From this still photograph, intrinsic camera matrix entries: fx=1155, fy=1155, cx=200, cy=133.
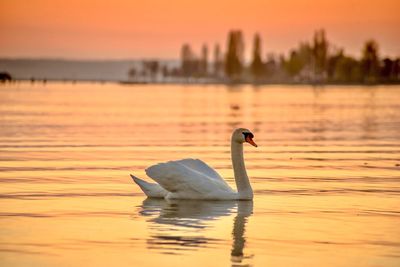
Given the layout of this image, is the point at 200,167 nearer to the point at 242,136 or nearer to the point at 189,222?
the point at 242,136

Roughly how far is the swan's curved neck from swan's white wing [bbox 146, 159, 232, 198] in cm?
28

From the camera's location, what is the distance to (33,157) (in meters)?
29.6

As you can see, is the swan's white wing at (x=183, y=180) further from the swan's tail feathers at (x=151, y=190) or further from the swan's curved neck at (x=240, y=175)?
the swan's tail feathers at (x=151, y=190)

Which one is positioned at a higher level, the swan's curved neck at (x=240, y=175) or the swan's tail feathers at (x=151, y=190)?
the swan's curved neck at (x=240, y=175)

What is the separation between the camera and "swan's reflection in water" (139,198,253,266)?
14.9 metres

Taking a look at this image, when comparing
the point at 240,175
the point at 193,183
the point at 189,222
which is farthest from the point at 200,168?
→ the point at 189,222

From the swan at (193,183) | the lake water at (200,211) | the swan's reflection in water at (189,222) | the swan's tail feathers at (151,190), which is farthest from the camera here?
the swan's tail feathers at (151,190)

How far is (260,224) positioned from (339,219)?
53.1 inches

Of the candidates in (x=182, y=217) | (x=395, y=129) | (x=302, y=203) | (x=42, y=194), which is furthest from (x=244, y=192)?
(x=395, y=129)

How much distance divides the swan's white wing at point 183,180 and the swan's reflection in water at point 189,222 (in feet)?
0.68

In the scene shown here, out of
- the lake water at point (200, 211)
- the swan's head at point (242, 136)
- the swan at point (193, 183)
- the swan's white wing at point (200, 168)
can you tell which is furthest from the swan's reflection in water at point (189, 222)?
the swan's head at point (242, 136)

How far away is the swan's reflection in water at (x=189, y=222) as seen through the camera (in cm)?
1495

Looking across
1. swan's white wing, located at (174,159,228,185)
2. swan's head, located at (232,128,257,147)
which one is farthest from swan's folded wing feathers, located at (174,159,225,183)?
swan's head, located at (232,128,257,147)

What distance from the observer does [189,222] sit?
1739 centimetres
